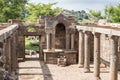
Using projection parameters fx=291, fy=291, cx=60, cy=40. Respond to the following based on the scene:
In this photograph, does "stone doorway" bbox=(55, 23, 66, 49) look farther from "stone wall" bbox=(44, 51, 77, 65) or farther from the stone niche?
"stone wall" bbox=(44, 51, 77, 65)

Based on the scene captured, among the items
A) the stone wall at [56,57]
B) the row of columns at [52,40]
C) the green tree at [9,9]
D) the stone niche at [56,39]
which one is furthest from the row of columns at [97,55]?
the green tree at [9,9]

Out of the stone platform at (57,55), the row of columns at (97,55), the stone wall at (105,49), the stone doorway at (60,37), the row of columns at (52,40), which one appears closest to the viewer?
the row of columns at (97,55)

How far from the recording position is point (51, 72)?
22.8m

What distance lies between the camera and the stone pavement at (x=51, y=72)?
20742 millimetres

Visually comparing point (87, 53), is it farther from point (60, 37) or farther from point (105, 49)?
point (60, 37)

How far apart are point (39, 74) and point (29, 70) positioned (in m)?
1.99

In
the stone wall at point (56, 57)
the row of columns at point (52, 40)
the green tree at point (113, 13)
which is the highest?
the green tree at point (113, 13)

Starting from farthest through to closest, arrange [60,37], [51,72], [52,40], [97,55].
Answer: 1. [60,37]
2. [52,40]
3. [51,72]
4. [97,55]

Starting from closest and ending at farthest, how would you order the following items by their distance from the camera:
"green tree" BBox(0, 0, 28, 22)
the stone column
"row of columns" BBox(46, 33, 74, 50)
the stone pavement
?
the stone pavement, the stone column, "row of columns" BBox(46, 33, 74, 50), "green tree" BBox(0, 0, 28, 22)

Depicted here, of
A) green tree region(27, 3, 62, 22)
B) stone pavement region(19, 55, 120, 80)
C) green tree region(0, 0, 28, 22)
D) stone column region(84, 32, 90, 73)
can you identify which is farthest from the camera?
green tree region(27, 3, 62, 22)

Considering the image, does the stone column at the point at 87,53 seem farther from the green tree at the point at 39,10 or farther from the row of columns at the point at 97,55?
the green tree at the point at 39,10

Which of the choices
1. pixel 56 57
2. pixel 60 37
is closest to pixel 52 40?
pixel 56 57

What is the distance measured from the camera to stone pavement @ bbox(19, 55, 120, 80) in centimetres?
2074

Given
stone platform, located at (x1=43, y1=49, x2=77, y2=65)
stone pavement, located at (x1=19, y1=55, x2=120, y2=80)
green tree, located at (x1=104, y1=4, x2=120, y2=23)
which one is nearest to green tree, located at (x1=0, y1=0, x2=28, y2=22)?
green tree, located at (x1=104, y1=4, x2=120, y2=23)
